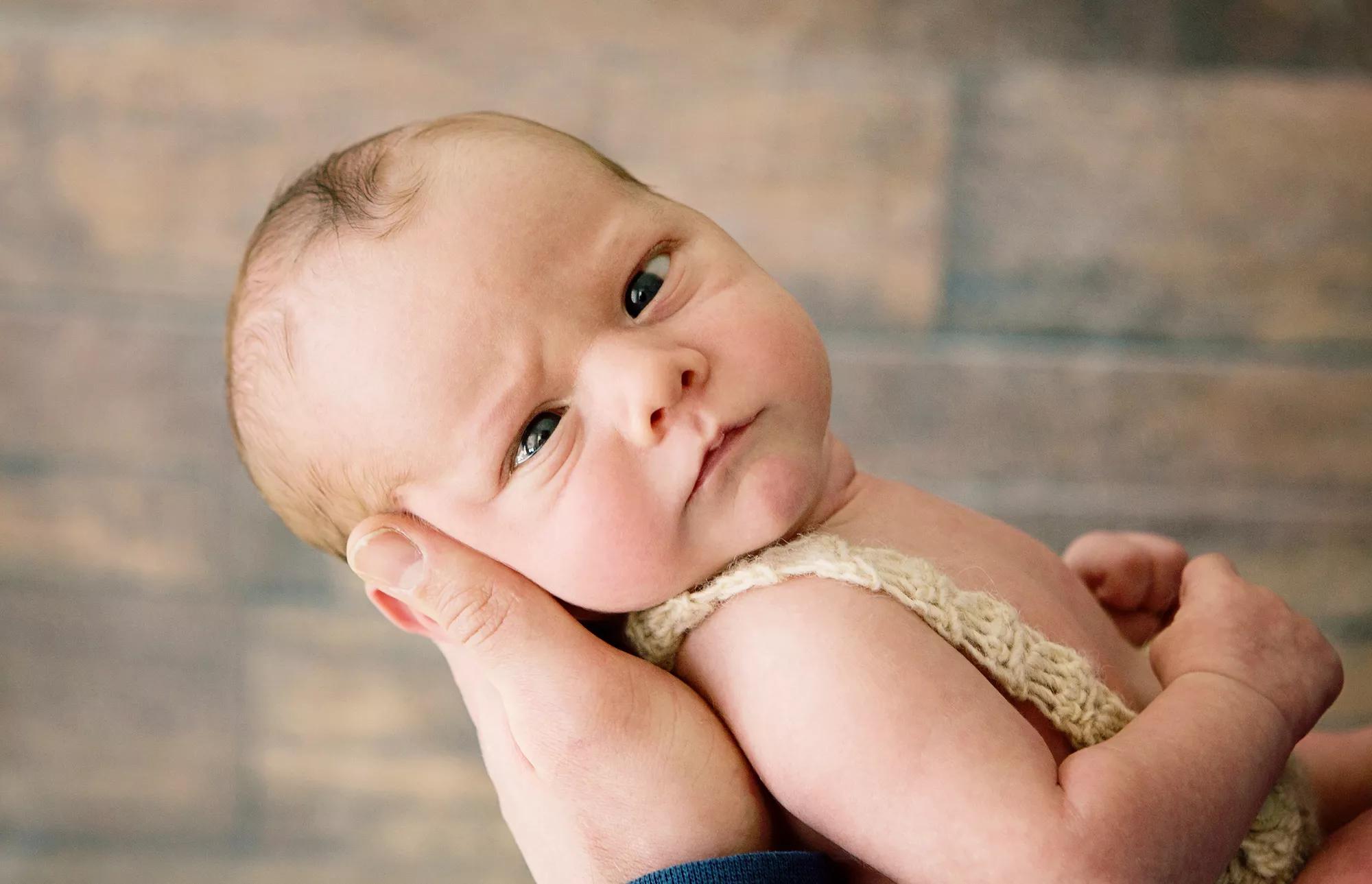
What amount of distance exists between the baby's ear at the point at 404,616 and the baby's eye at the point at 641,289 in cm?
24

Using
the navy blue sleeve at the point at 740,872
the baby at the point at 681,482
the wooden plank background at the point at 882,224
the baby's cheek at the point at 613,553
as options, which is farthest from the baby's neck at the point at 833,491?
the wooden plank background at the point at 882,224

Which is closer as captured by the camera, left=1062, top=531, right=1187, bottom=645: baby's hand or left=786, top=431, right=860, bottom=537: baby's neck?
left=786, top=431, right=860, bottom=537: baby's neck

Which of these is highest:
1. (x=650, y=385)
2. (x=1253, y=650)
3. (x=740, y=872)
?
(x=650, y=385)

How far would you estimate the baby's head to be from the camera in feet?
2.29

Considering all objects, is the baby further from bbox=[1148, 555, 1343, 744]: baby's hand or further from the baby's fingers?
the baby's fingers

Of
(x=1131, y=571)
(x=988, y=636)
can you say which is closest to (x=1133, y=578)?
(x=1131, y=571)

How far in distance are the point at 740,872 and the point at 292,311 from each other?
431 mm

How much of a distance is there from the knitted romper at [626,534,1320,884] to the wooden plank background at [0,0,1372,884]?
0.88m

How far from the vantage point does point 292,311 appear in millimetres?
736

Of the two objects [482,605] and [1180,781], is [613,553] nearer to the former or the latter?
[482,605]

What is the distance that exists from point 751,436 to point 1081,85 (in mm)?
1028

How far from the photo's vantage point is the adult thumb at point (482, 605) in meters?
0.69

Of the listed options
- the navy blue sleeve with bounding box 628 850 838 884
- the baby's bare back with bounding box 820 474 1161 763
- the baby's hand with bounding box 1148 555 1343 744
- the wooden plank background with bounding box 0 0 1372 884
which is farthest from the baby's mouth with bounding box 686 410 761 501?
the wooden plank background with bounding box 0 0 1372 884

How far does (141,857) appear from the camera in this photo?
5.77 ft
